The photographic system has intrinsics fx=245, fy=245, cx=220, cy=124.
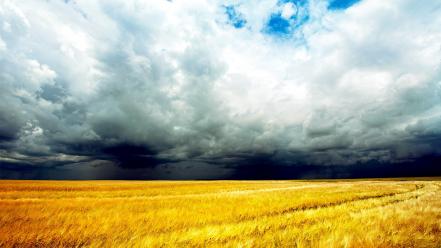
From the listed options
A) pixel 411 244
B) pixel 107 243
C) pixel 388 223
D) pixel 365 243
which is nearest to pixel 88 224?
pixel 107 243

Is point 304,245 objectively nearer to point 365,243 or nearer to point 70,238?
point 365,243

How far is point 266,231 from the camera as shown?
748 centimetres

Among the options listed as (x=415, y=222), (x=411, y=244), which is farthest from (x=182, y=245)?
(x=415, y=222)

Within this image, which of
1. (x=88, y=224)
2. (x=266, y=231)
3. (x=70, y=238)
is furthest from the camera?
(x=88, y=224)

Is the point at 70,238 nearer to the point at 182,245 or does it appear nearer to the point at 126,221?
the point at 126,221

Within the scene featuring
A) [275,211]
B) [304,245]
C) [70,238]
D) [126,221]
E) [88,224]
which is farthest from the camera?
[275,211]

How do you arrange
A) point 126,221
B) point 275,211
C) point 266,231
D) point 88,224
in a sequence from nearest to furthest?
point 266,231
point 88,224
point 126,221
point 275,211

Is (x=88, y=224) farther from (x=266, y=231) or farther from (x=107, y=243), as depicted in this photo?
(x=266, y=231)

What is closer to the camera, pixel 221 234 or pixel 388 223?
pixel 221 234

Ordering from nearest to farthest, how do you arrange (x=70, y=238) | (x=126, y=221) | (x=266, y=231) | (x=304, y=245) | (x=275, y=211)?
(x=304, y=245)
(x=70, y=238)
(x=266, y=231)
(x=126, y=221)
(x=275, y=211)

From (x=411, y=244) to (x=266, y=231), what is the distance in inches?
143

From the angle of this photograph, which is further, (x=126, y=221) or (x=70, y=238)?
(x=126, y=221)

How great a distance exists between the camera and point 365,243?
5.80 m

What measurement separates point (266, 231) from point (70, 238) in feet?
18.1
